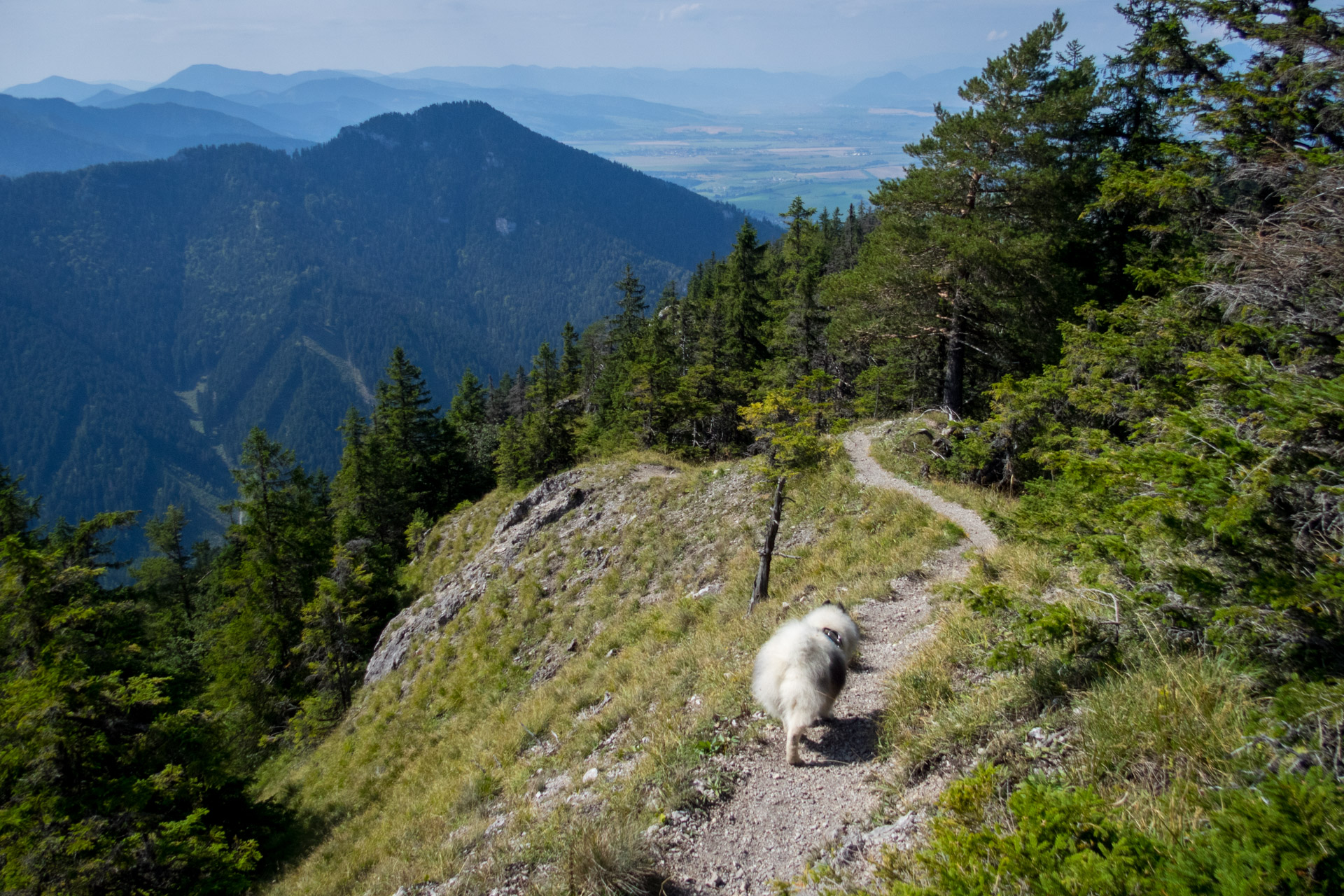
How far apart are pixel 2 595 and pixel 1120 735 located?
67.2 ft

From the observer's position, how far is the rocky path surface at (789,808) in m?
4.39

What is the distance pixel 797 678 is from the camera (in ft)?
17.7

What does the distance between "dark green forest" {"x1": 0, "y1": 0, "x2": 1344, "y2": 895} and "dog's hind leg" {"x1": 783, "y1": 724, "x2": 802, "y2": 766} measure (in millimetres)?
2147

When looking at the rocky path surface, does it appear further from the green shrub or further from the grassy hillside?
the green shrub

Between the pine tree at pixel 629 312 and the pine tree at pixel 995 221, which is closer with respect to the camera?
the pine tree at pixel 995 221

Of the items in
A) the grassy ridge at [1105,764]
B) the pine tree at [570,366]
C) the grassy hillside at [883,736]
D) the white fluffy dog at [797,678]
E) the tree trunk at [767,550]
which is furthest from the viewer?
the pine tree at [570,366]

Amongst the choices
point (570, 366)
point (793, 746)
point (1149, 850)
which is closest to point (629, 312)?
point (570, 366)

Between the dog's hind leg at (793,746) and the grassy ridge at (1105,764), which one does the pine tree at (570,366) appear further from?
the grassy ridge at (1105,764)

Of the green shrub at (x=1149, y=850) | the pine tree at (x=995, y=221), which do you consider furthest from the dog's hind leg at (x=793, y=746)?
the pine tree at (x=995, y=221)

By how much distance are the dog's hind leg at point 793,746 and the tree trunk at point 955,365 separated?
1471 cm

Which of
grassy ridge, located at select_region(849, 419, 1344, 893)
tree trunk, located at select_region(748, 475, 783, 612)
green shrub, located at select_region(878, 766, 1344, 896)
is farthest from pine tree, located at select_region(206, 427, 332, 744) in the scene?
green shrub, located at select_region(878, 766, 1344, 896)

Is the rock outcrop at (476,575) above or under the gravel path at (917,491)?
under

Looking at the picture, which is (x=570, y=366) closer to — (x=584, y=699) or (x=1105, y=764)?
(x=584, y=699)

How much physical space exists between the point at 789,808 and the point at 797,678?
1.05 m
